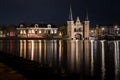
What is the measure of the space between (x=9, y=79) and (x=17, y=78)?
1.44 feet

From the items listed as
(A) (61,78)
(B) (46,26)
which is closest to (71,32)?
(B) (46,26)

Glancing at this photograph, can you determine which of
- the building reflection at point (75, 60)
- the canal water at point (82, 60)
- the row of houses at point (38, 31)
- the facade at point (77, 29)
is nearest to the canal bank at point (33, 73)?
the canal water at point (82, 60)

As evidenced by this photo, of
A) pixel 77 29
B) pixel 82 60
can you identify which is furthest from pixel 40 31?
pixel 82 60

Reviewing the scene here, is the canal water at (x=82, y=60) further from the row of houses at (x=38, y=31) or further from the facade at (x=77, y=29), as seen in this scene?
the row of houses at (x=38, y=31)

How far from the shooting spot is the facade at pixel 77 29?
149 meters

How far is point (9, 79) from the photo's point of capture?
1174cm

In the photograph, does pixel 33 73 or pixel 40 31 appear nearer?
pixel 33 73

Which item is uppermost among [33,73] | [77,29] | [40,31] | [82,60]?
[77,29]

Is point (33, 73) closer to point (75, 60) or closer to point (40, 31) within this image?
point (75, 60)

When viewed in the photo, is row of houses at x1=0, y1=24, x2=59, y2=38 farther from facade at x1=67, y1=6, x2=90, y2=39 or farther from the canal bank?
the canal bank

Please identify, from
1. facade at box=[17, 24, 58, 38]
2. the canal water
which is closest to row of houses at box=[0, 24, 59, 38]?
facade at box=[17, 24, 58, 38]

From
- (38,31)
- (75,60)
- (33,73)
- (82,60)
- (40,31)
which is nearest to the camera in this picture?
(33,73)

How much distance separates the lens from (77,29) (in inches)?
6161

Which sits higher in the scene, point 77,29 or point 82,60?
point 77,29
